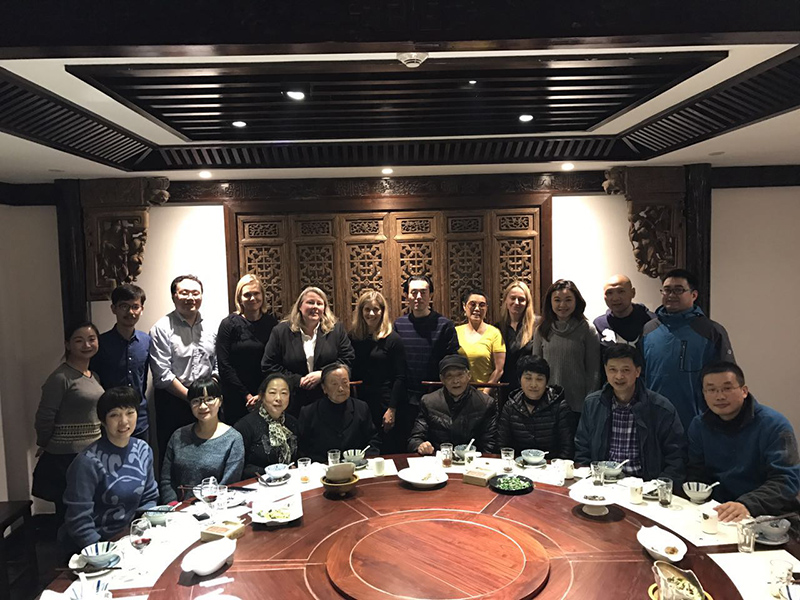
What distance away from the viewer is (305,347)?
371 cm

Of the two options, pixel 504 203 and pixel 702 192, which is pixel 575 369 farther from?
pixel 702 192

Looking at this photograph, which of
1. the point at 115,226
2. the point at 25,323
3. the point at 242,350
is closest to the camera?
the point at 242,350

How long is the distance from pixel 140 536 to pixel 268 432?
3.43 ft

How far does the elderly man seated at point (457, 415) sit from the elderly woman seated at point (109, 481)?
4.74 feet

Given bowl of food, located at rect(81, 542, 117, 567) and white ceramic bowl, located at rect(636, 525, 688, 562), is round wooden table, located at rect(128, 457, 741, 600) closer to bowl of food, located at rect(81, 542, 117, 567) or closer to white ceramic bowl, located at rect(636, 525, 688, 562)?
white ceramic bowl, located at rect(636, 525, 688, 562)

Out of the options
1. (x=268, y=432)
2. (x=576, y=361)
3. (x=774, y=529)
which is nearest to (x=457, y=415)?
(x=576, y=361)

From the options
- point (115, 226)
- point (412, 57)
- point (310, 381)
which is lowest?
point (310, 381)

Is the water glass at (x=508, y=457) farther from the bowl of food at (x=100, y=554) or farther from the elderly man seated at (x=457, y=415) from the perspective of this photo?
the bowl of food at (x=100, y=554)

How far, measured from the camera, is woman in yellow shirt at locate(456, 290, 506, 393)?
3900 mm

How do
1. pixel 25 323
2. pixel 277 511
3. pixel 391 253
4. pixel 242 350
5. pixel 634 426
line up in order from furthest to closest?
1. pixel 391 253
2. pixel 25 323
3. pixel 242 350
4. pixel 634 426
5. pixel 277 511

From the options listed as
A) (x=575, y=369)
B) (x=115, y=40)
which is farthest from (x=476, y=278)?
(x=115, y=40)

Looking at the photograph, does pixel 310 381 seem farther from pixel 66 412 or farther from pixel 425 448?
pixel 66 412

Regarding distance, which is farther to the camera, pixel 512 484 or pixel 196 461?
pixel 196 461

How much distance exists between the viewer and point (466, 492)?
8.58 ft
